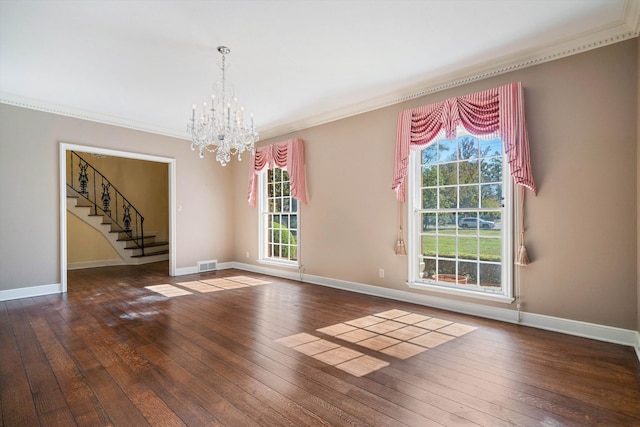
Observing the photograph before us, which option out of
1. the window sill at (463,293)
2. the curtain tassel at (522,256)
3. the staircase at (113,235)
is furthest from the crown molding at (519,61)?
the staircase at (113,235)

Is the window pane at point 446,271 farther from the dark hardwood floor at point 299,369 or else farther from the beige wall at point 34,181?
the beige wall at point 34,181

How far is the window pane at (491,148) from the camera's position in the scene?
376cm

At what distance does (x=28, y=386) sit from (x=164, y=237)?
8.05 meters

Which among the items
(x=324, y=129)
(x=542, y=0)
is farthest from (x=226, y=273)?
(x=542, y=0)

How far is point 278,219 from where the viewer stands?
6621mm

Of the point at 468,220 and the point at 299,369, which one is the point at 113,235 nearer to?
the point at 299,369

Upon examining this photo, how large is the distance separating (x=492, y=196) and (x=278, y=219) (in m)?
4.04

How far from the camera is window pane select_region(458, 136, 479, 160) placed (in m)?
3.95

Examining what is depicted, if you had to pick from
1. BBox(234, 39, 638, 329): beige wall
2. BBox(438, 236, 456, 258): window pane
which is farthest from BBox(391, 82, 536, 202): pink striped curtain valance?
BBox(438, 236, 456, 258): window pane

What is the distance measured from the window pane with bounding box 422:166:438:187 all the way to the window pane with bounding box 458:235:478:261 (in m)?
0.81

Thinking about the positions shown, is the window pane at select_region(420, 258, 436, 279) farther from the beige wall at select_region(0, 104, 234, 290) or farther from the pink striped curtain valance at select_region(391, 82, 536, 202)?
the beige wall at select_region(0, 104, 234, 290)

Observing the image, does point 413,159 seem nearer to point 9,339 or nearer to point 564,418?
point 564,418

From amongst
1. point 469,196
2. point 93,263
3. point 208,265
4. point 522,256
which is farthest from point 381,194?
point 93,263

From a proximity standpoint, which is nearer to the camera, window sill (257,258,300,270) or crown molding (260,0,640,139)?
crown molding (260,0,640,139)
